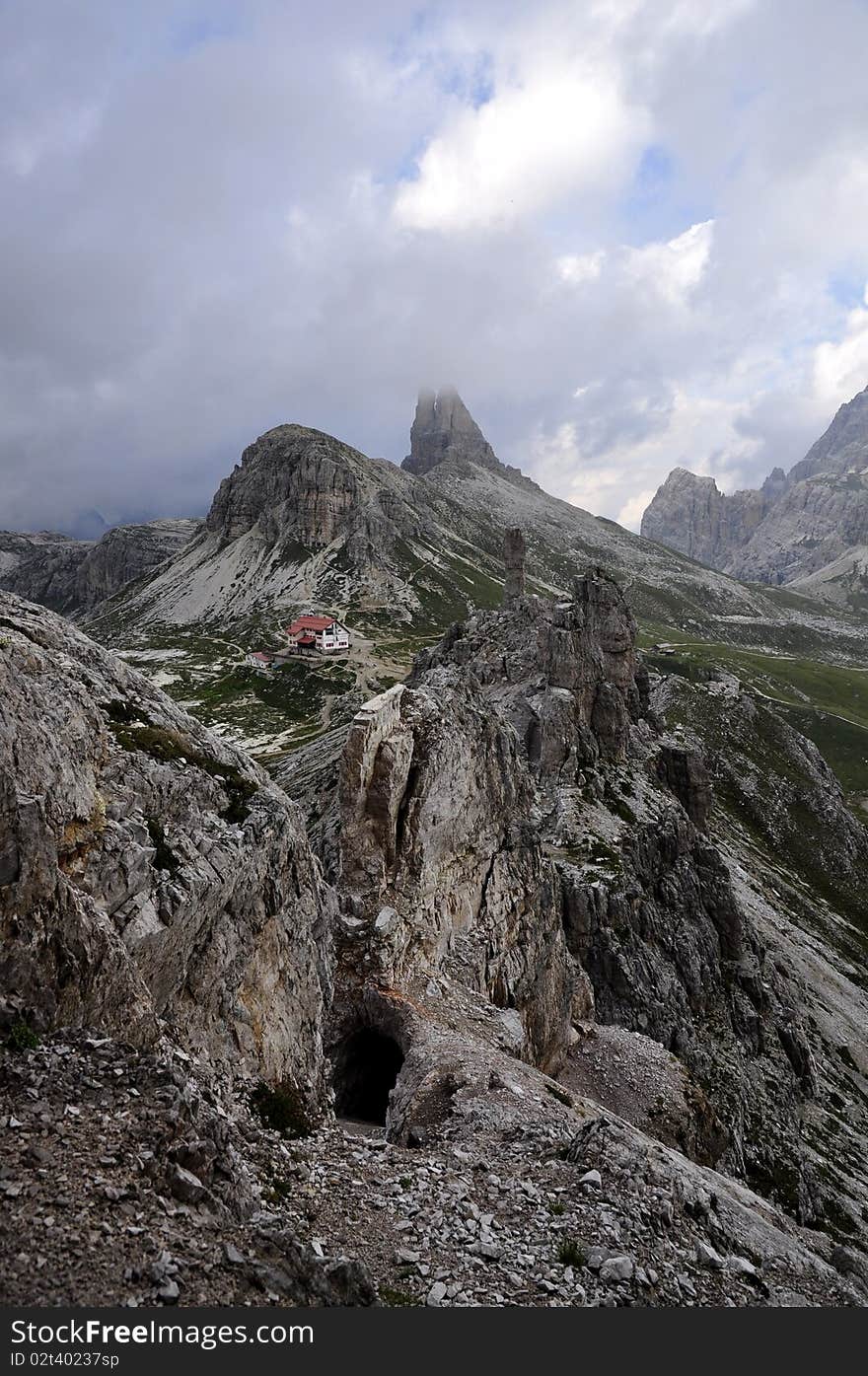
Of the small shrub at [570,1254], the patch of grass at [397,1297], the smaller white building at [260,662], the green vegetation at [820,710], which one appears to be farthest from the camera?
the green vegetation at [820,710]

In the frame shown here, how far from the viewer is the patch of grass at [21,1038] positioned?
1048 cm

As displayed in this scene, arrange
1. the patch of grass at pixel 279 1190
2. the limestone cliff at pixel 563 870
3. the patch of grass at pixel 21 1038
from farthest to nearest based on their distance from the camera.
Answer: the limestone cliff at pixel 563 870, the patch of grass at pixel 279 1190, the patch of grass at pixel 21 1038

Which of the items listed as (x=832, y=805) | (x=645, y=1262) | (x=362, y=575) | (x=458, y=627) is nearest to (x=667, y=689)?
(x=832, y=805)

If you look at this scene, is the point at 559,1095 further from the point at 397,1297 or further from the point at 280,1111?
the point at 397,1297

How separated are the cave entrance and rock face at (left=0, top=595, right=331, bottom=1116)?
4342 mm

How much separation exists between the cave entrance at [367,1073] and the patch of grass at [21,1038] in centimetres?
1448

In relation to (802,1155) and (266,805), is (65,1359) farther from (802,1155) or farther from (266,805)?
(802,1155)

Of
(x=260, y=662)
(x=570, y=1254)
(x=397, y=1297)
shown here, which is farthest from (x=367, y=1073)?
(x=260, y=662)

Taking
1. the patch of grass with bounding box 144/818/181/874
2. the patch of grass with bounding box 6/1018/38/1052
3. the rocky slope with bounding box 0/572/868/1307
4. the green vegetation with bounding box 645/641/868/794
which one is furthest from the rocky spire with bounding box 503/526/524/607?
the patch of grass with bounding box 6/1018/38/1052

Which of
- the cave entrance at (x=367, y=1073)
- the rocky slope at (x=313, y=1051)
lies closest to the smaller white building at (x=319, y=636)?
the rocky slope at (x=313, y=1051)

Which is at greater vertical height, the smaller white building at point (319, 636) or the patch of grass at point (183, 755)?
the smaller white building at point (319, 636)

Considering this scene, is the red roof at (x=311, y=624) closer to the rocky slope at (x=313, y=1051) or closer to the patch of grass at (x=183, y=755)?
the rocky slope at (x=313, y=1051)

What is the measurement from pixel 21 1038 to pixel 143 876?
4144 millimetres

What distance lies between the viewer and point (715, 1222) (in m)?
15.9
